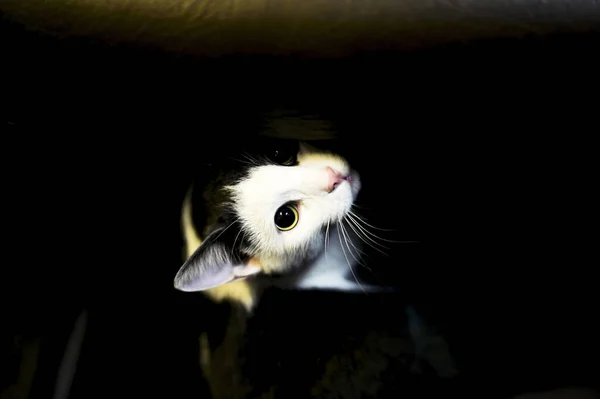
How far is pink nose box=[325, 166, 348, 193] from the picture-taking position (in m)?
0.88

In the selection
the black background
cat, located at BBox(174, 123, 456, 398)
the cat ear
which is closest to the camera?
the black background

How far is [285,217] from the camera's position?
3.09ft


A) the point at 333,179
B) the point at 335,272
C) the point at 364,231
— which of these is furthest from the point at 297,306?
the point at 333,179

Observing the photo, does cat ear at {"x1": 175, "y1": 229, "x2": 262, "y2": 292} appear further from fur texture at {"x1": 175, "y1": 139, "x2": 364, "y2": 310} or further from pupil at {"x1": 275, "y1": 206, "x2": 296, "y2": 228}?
pupil at {"x1": 275, "y1": 206, "x2": 296, "y2": 228}

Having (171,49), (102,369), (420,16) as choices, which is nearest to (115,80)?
(171,49)

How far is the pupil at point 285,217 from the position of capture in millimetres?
938

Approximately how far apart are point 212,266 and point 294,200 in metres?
0.20

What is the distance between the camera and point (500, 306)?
0.97m

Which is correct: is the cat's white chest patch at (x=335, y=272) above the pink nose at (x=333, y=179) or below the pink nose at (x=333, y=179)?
below

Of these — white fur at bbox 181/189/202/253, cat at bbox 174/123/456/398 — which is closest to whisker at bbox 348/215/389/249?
cat at bbox 174/123/456/398

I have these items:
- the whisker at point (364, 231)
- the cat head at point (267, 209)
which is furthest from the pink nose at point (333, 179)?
the whisker at point (364, 231)

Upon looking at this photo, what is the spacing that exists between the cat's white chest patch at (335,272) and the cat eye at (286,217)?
0.42 feet

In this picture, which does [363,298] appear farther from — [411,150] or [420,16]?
[420,16]

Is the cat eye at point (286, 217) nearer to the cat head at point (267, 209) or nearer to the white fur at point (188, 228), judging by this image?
the cat head at point (267, 209)
